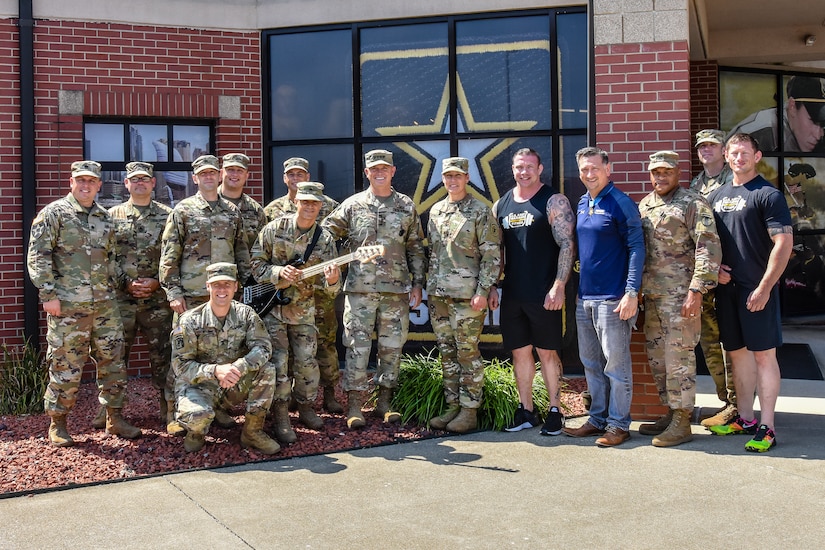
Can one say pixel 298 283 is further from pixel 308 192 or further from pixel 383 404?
pixel 383 404

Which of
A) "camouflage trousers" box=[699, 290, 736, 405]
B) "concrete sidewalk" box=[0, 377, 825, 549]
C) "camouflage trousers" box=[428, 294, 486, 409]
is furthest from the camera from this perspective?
"camouflage trousers" box=[699, 290, 736, 405]

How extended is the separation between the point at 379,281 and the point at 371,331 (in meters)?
0.40

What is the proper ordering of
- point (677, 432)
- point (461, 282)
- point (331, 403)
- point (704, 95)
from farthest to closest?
point (704, 95) → point (331, 403) → point (461, 282) → point (677, 432)

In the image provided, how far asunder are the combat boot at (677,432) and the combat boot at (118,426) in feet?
12.3

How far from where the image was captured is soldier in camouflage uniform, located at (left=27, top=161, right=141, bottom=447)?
20.2ft

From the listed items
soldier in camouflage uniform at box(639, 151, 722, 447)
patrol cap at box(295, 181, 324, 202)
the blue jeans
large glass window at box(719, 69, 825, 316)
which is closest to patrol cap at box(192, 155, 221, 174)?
patrol cap at box(295, 181, 324, 202)

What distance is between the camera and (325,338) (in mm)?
7078

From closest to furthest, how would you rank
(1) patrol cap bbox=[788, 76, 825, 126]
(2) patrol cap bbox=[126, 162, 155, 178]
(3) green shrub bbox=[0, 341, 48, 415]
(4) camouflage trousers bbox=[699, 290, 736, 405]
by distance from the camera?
1. (4) camouflage trousers bbox=[699, 290, 736, 405]
2. (2) patrol cap bbox=[126, 162, 155, 178]
3. (3) green shrub bbox=[0, 341, 48, 415]
4. (1) patrol cap bbox=[788, 76, 825, 126]

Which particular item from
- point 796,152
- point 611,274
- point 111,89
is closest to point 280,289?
point 611,274

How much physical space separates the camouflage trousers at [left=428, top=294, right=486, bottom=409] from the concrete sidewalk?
505mm

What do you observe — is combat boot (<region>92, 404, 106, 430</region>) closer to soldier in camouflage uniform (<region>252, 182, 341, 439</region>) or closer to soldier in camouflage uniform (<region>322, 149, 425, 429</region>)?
soldier in camouflage uniform (<region>252, 182, 341, 439</region>)

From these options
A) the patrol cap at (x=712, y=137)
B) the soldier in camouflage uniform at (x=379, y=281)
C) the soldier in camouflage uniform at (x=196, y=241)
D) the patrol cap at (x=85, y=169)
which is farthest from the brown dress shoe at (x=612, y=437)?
the patrol cap at (x=85, y=169)

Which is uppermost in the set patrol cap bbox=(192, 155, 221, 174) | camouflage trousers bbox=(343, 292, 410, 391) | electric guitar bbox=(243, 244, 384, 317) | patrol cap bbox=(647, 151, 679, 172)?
patrol cap bbox=(192, 155, 221, 174)

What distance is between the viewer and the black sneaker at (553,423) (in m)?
6.36
